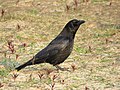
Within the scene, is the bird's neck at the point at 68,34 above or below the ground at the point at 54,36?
above

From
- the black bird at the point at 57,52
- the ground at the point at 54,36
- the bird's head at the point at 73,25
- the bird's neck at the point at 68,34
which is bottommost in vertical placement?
the ground at the point at 54,36

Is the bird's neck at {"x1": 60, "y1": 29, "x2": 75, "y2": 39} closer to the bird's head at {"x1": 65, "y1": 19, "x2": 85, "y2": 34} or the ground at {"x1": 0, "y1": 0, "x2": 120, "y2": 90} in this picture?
the bird's head at {"x1": 65, "y1": 19, "x2": 85, "y2": 34}

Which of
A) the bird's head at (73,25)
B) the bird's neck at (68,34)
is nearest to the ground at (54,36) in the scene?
the bird's neck at (68,34)

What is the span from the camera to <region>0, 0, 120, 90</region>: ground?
9.43 metres

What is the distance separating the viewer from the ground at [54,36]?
30.9 ft

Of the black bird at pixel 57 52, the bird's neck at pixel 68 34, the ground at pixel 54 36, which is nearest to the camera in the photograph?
the ground at pixel 54 36

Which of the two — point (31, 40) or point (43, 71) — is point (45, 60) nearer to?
point (43, 71)

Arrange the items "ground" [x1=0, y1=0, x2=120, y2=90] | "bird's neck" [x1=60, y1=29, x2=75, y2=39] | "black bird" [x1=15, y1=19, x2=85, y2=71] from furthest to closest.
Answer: "bird's neck" [x1=60, y1=29, x2=75, y2=39], "black bird" [x1=15, y1=19, x2=85, y2=71], "ground" [x1=0, y1=0, x2=120, y2=90]

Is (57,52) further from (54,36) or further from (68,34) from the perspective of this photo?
(54,36)

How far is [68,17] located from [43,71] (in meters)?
6.30

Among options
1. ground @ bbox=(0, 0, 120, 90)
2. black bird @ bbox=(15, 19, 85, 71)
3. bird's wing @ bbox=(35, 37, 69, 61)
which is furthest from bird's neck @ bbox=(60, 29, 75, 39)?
ground @ bbox=(0, 0, 120, 90)

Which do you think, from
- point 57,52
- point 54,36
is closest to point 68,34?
point 57,52

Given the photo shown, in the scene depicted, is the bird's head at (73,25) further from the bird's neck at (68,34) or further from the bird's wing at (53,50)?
the bird's wing at (53,50)

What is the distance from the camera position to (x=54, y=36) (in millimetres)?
14211
